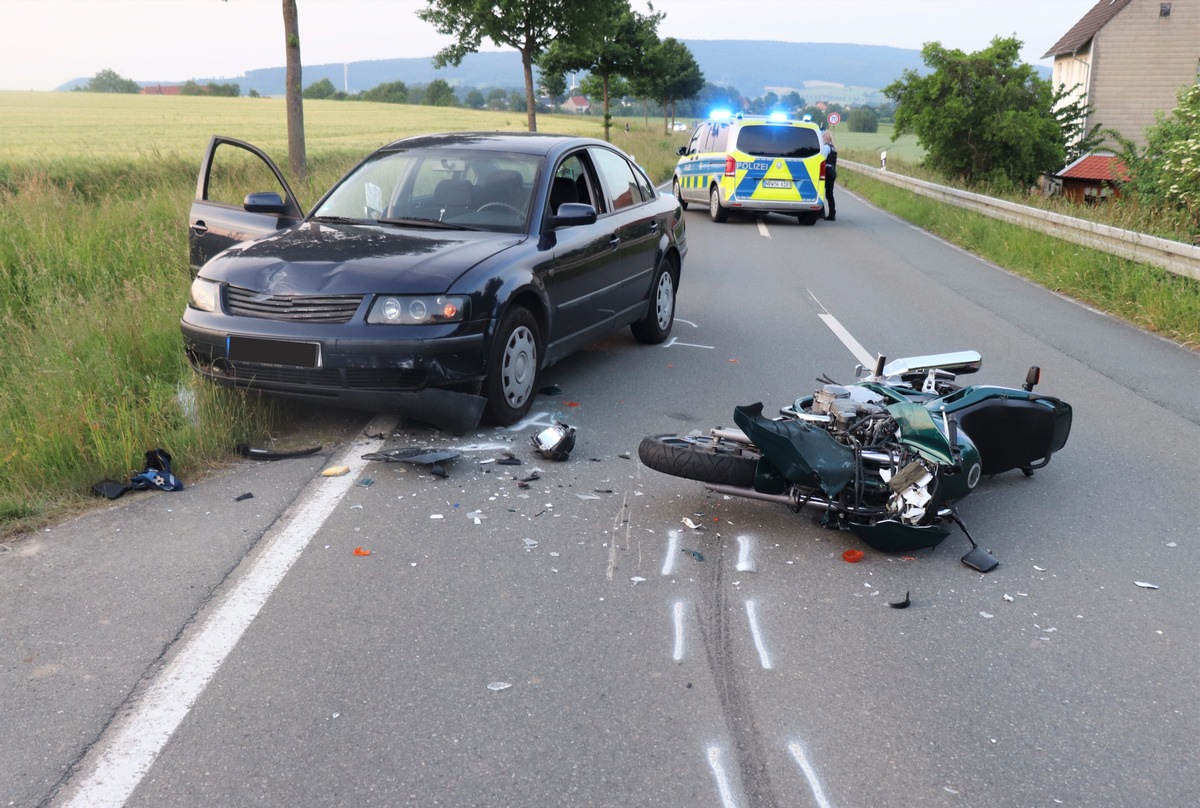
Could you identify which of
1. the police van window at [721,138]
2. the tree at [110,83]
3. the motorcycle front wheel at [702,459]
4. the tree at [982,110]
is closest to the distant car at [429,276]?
the motorcycle front wheel at [702,459]

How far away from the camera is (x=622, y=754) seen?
305 cm

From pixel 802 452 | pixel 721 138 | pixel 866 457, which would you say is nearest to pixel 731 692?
pixel 802 452


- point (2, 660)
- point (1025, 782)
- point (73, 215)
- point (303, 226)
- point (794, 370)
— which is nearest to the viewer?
point (1025, 782)

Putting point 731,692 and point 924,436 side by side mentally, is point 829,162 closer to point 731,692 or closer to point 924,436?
point 924,436

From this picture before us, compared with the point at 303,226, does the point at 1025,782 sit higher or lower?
lower

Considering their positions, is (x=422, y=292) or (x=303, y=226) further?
(x=303, y=226)

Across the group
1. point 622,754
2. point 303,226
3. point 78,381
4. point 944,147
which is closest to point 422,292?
point 303,226

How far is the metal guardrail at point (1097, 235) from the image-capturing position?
11211 millimetres

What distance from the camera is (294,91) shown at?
16.2m

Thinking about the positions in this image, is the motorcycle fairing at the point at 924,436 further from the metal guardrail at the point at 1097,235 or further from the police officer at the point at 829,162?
the police officer at the point at 829,162

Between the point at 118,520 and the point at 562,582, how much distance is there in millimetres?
2081

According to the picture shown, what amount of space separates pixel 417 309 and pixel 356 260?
54 cm

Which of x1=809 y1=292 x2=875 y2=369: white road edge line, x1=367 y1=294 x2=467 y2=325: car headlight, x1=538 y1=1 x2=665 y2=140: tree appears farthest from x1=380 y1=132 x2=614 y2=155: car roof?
x1=538 y1=1 x2=665 y2=140: tree

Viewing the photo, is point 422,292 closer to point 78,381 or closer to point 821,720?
point 78,381
